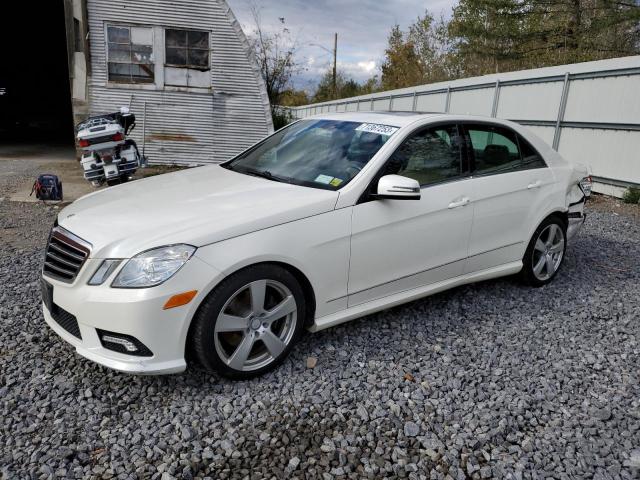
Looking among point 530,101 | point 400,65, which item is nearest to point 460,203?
point 530,101

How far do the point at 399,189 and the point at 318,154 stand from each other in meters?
0.79

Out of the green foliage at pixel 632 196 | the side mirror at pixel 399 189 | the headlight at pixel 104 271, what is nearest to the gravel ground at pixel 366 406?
Result: the headlight at pixel 104 271

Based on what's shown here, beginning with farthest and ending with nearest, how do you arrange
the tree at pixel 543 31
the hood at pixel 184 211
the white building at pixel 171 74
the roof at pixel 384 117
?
1. the tree at pixel 543 31
2. the white building at pixel 171 74
3. the roof at pixel 384 117
4. the hood at pixel 184 211

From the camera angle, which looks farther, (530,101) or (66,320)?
(530,101)

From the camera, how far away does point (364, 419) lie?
9.26 feet

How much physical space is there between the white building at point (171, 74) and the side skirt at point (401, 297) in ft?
31.2

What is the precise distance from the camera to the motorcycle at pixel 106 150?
7238 millimetres

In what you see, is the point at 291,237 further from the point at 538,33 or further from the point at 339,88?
the point at 339,88

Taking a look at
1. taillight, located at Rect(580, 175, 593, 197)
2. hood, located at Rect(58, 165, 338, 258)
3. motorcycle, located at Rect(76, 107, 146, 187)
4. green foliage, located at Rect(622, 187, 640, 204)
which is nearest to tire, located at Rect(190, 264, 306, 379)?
hood, located at Rect(58, 165, 338, 258)

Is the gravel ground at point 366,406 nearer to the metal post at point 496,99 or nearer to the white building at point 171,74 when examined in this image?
the white building at point 171,74

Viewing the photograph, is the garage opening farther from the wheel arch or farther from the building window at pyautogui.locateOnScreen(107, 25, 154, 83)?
the wheel arch

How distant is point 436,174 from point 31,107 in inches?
938

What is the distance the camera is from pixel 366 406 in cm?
294

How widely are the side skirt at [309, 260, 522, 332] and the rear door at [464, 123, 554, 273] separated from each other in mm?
61
